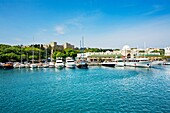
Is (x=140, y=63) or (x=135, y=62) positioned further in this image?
(x=135, y=62)

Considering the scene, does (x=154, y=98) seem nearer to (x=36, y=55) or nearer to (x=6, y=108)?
(x=6, y=108)

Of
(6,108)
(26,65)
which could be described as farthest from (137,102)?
(26,65)

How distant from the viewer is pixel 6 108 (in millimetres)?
20406

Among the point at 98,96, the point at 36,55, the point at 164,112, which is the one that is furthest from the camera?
the point at 36,55

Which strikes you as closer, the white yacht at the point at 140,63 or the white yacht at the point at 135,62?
the white yacht at the point at 140,63

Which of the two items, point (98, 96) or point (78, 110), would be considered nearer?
point (78, 110)

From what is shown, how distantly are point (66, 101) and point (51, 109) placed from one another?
3.44m

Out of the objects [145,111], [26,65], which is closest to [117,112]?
[145,111]

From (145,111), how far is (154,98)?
5794mm

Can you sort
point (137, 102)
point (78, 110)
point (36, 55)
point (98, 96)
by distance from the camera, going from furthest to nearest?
point (36, 55), point (98, 96), point (137, 102), point (78, 110)

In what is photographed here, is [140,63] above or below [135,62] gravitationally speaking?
below

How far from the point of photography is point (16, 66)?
263 feet

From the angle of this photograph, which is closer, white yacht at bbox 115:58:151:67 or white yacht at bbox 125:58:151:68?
white yacht at bbox 125:58:151:68

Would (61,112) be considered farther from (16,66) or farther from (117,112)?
(16,66)
